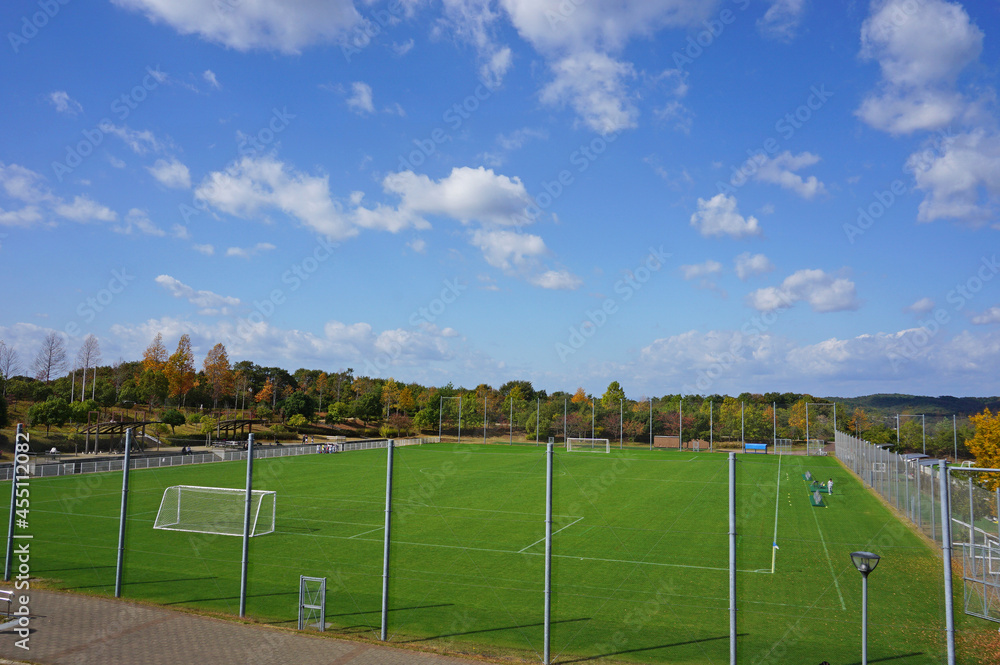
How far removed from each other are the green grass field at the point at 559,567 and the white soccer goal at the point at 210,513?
604 mm

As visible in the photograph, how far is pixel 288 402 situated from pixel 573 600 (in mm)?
71761

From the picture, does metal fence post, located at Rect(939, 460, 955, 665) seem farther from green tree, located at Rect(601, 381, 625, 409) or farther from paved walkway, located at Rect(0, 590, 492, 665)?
green tree, located at Rect(601, 381, 625, 409)

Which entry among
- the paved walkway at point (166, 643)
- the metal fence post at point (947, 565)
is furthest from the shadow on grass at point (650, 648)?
the metal fence post at point (947, 565)

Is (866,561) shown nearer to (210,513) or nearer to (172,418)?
(210,513)

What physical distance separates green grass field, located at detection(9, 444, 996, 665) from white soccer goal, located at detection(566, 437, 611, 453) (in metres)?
33.8

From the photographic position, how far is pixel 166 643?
33.9 feet

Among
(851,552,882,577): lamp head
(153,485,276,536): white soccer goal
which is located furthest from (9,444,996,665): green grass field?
(851,552,882,577): lamp head

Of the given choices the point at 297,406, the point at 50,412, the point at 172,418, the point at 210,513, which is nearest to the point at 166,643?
the point at 210,513

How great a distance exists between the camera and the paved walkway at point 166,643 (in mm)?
9719

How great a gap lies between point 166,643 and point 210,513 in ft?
A: 42.0

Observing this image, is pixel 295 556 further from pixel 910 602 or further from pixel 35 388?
pixel 35 388

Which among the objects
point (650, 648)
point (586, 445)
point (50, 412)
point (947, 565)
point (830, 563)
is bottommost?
point (586, 445)

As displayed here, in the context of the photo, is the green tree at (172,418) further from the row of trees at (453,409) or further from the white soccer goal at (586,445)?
the white soccer goal at (586,445)

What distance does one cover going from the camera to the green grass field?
11.5m
